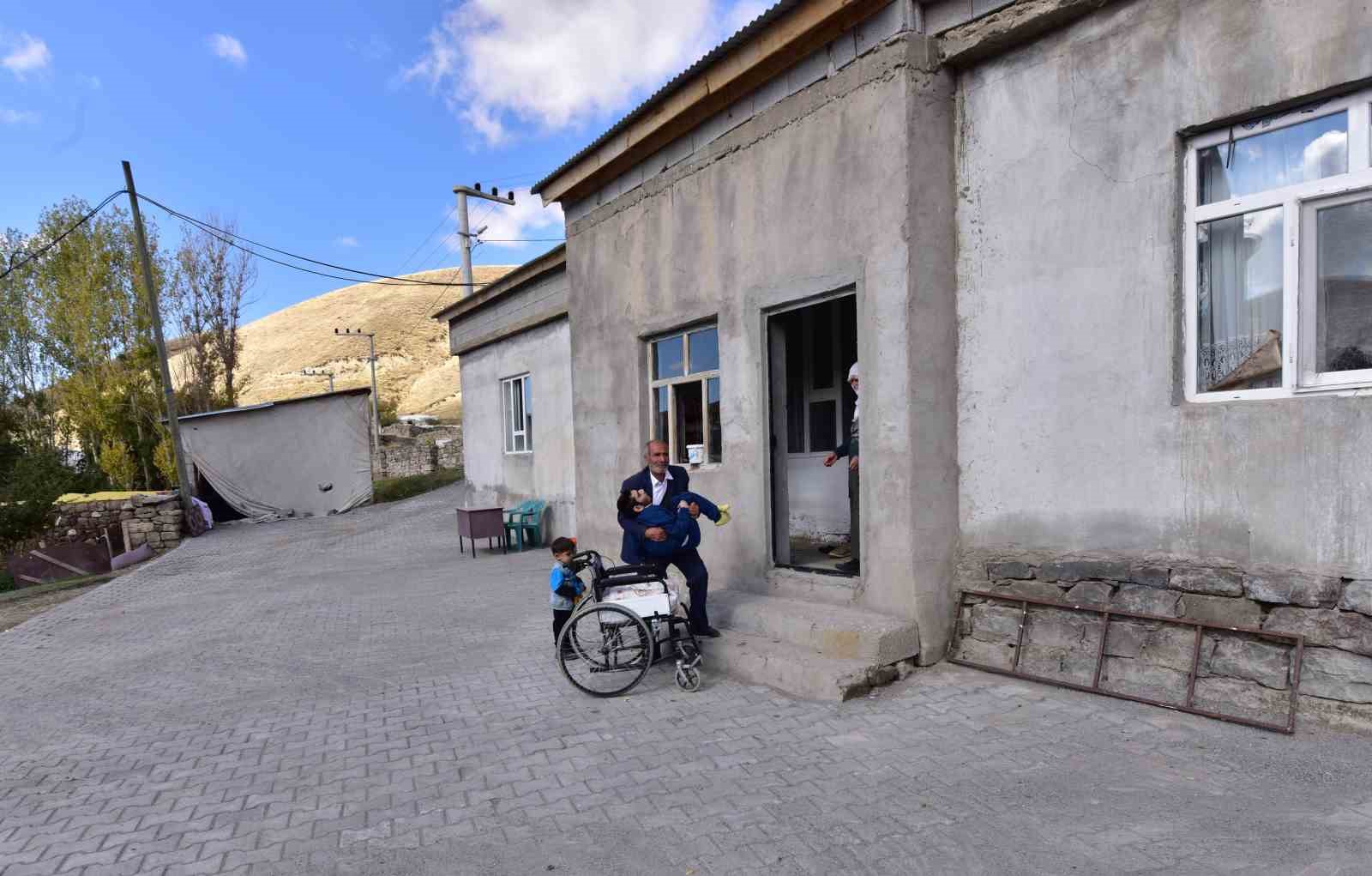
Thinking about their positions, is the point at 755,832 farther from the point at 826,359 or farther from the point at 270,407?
the point at 270,407

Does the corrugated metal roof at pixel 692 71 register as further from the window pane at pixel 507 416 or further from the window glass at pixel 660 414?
the window pane at pixel 507 416

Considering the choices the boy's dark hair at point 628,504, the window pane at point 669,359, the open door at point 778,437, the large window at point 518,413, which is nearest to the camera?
the boy's dark hair at point 628,504

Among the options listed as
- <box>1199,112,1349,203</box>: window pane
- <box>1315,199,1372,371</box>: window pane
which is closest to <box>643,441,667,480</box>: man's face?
<box>1199,112,1349,203</box>: window pane

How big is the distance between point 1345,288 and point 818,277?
3.22 meters

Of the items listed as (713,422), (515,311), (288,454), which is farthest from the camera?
(288,454)

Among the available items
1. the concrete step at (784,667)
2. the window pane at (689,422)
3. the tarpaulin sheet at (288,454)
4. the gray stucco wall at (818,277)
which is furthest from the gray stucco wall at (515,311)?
the tarpaulin sheet at (288,454)

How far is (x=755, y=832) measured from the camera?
11.0 ft

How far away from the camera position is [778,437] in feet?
22.2

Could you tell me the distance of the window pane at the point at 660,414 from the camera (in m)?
8.32

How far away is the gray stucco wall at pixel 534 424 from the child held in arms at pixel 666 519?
5.75 metres

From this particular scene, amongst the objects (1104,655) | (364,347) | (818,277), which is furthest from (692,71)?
(364,347)

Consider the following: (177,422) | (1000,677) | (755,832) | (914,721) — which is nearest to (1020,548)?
(1000,677)

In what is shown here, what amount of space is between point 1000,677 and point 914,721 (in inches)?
37.1

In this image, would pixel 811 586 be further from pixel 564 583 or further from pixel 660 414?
pixel 660 414
